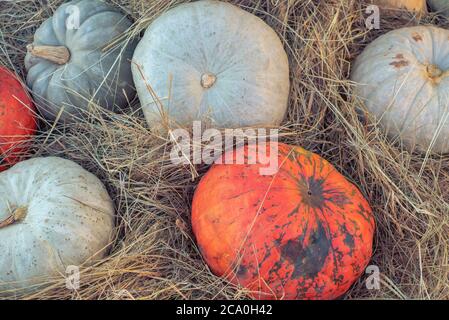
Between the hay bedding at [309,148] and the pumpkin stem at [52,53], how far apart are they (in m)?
0.37

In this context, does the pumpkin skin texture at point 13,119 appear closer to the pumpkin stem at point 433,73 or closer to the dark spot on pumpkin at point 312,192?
the dark spot on pumpkin at point 312,192

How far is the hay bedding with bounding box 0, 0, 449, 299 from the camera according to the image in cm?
262

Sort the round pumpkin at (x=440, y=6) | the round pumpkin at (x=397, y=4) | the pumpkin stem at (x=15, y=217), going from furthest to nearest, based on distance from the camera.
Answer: the round pumpkin at (x=440, y=6) → the round pumpkin at (x=397, y=4) → the pumpkin stem at (x=15, y=217)

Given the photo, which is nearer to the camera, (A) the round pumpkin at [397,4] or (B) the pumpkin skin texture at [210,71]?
(B) the pumpkin skin texture at [210,71]

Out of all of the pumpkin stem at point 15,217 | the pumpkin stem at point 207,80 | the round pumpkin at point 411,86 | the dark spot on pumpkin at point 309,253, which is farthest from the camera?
the round pumpkin at point 411,86

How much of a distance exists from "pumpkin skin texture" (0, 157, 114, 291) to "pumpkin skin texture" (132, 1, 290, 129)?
53 centimetres

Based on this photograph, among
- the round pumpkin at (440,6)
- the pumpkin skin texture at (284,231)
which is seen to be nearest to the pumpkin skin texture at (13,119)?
the pumpkin skin texture at (284,231)

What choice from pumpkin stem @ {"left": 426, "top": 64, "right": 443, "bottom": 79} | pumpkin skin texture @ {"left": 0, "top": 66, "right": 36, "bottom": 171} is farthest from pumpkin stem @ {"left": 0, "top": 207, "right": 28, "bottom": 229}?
pumpkin stem @ {"left": 426, "top": 64, "right": 443, "bottom": 79}

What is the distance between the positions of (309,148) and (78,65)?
4.62ft

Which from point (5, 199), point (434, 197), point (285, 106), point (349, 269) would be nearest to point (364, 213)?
point (349, 269)

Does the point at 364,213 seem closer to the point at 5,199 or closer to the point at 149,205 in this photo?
the point at 149,205

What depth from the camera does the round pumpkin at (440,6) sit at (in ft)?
12.4

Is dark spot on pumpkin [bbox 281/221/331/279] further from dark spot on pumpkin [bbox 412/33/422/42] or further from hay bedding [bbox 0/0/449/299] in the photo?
dark spot on pumpkin [bbox 412/33/422/42]
